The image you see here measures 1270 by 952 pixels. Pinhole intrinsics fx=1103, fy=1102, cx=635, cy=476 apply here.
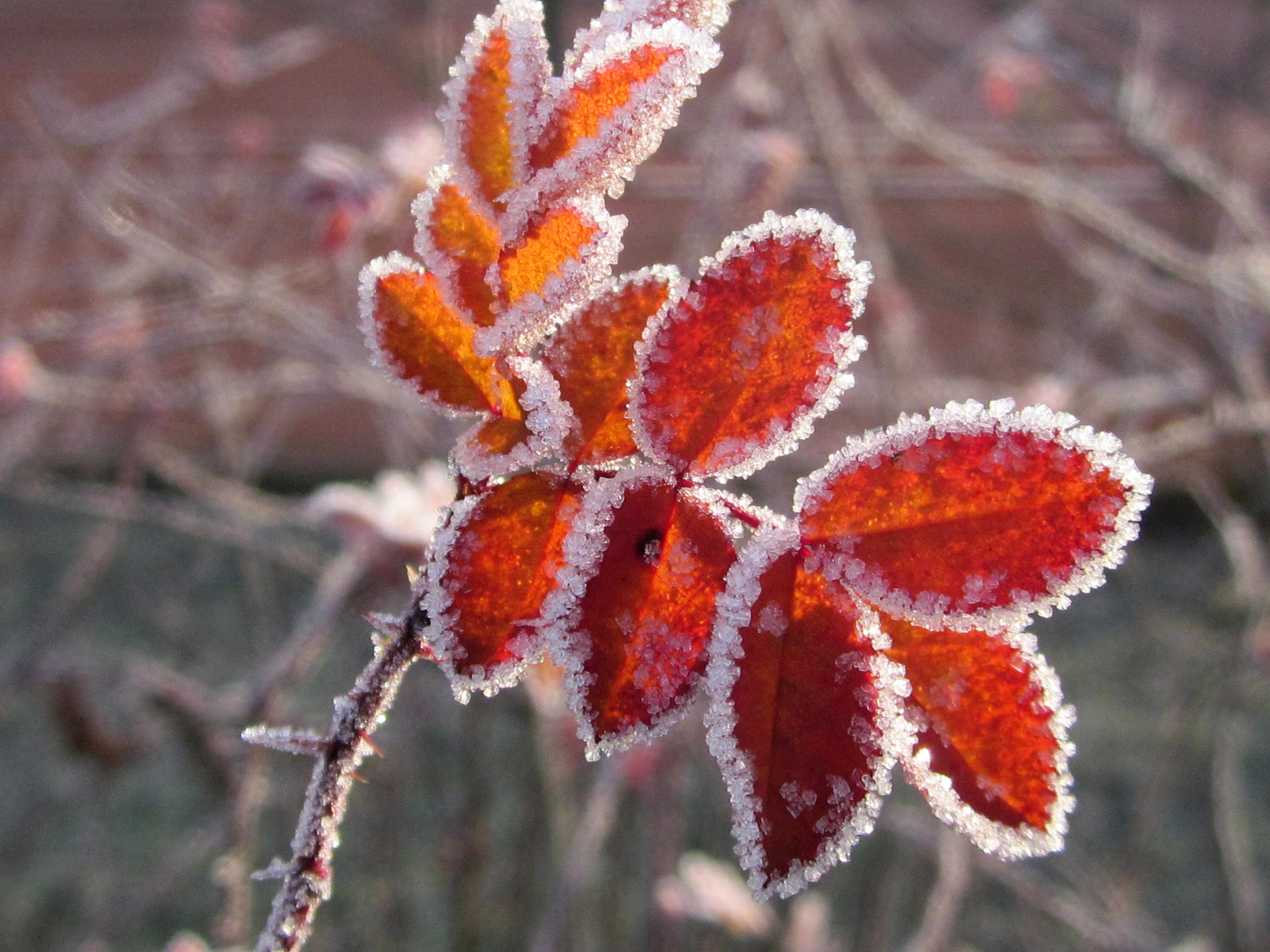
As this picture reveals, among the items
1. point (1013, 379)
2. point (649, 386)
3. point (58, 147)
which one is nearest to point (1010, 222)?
point (1013, 379)

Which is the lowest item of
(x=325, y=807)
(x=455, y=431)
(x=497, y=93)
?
(x=325, y=807)

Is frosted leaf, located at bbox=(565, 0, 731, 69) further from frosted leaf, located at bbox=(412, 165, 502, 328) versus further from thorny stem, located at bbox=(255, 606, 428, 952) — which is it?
thorny stem, located at bbox=(255, 606, 428, 952)

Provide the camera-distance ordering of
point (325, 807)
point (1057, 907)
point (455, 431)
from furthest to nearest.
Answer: point (455, 431) → point (1057, 907) → point (325, 807)

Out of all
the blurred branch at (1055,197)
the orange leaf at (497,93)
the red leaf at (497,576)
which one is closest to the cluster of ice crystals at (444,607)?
the red leaf at (497,576)

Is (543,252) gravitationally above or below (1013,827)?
above

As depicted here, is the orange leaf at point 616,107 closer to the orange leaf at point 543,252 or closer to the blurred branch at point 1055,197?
the orange leaf at point 543,252

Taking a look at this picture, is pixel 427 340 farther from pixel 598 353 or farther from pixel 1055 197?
pixel 1055 197

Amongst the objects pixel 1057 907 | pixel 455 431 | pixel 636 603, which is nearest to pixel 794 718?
pixel 636 603

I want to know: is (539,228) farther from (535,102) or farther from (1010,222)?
(1010,222)
